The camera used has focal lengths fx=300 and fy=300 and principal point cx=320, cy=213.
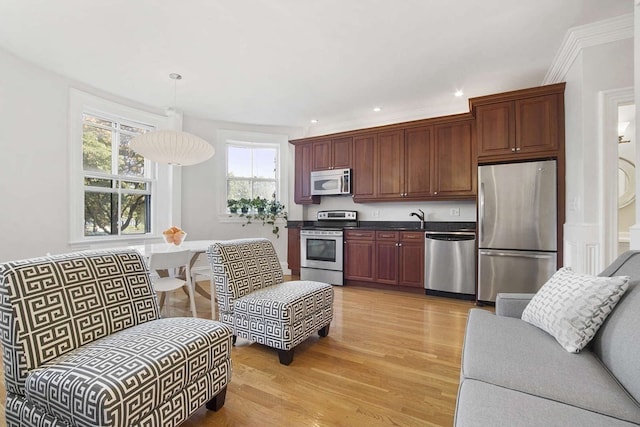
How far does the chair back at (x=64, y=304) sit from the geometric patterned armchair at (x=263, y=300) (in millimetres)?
641

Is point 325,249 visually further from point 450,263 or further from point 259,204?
point 450,263

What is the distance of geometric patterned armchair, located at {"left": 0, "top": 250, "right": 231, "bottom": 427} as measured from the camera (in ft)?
3.53

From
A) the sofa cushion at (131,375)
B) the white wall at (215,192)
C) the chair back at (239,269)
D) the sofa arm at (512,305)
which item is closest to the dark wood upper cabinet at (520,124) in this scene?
the sofa arm at (512,305)

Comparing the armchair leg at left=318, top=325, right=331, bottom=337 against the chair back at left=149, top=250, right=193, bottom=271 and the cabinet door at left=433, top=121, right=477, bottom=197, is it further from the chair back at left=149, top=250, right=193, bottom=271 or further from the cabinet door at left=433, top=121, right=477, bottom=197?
the cabinet door at left=433, top=121, right=477, bottom=197

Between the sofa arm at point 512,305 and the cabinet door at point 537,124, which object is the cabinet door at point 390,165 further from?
the sofa arm at point 512,305

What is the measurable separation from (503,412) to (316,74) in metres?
3.43

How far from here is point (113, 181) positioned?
4.16 meters

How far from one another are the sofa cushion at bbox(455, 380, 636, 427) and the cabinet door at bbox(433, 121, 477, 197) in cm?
332

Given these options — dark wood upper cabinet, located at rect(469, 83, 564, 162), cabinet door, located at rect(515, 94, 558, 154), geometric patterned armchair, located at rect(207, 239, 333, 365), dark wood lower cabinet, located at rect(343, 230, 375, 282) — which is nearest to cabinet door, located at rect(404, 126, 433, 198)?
dark wood upper cabinet, located at rect(469, 83, 564, 162)

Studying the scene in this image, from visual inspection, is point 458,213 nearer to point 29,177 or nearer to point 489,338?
point 489,338

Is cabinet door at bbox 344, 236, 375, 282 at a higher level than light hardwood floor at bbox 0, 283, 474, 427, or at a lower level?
higher

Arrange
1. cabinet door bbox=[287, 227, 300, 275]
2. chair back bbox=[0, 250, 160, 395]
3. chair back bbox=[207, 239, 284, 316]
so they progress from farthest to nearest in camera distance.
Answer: cabinet door bbox=[287, 227, 300, 275]
chair back bbox=[207, 239, 284, 316]
chair back bbox=[0, 250, 160, 395]

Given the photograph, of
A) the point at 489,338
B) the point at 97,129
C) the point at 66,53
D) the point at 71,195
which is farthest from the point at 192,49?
the point at 489,338

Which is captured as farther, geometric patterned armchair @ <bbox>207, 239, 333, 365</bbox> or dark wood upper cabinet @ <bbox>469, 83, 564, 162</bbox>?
dark wood upper cabinet @ <bbox>469, 83, 564, 162</bbox>
